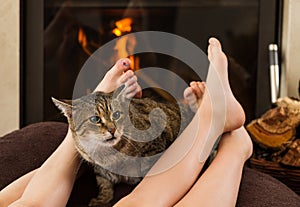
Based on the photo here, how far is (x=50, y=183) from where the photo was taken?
1.20 meters

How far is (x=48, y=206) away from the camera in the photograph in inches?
45.7

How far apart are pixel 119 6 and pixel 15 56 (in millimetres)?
485

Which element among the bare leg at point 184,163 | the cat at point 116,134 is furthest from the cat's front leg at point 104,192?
the bare leg at point 184,163

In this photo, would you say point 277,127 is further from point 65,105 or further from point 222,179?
point 65,105

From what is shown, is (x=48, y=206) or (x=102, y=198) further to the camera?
(x=102, y=198)

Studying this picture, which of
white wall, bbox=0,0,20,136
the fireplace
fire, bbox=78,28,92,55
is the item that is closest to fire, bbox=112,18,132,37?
the fireplace

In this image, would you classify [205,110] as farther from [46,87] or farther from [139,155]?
[46,87]

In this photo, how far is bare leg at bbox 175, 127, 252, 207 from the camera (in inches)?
43.8

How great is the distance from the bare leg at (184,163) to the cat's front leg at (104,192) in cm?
13

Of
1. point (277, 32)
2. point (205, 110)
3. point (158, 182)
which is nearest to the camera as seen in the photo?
point (158, 182)

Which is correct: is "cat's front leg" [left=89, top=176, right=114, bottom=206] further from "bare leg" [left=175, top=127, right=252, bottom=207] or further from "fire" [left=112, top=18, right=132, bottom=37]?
"fire" [left=112, top=18, right=132, bottom=37]

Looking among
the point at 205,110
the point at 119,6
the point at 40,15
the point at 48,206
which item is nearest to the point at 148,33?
the point at 119,6

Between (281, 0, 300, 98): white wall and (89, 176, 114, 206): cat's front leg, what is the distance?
1.28m

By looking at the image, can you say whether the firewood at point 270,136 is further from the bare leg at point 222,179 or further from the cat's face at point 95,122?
the cat's face at point 95,122
